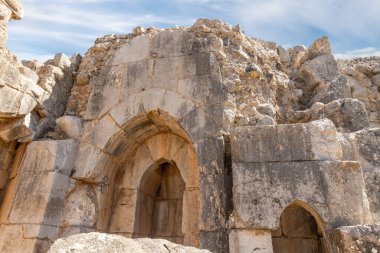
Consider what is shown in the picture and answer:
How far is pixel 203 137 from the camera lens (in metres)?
4.72

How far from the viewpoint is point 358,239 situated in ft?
10.4

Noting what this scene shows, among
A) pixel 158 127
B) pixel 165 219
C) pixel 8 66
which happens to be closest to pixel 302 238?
pixel 165 219

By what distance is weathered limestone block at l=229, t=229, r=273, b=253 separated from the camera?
3.64 meters

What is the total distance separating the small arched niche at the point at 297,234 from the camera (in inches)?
176

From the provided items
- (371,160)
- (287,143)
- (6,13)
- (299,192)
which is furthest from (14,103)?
(371,160)

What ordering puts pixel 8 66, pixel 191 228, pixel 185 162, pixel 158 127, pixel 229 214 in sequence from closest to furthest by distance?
pixel 229 214 → pixel 8 66 → pixel 191 228 → pixel 185 162 → pixel 158 127

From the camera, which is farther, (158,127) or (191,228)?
(158,127)

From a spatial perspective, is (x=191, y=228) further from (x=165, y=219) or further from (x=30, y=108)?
(x=30, y=108)

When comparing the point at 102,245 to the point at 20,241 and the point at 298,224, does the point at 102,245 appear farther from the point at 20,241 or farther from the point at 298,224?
the point at 298,224

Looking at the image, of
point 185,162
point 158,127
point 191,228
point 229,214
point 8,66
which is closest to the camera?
point 229,214

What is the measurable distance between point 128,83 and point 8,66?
6.30 feet

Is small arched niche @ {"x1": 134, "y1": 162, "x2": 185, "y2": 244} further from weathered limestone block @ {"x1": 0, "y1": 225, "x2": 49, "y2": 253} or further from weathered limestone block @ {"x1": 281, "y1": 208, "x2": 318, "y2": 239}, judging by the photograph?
weathered limestone block @ {"x1": 281, "y1": 208, "x2": 318, "y2": 239}

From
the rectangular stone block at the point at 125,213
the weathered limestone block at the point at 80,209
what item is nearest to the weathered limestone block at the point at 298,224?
the rectangular stone block at the point at 125,213

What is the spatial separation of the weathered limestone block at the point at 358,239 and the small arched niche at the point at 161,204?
294 centimetres
